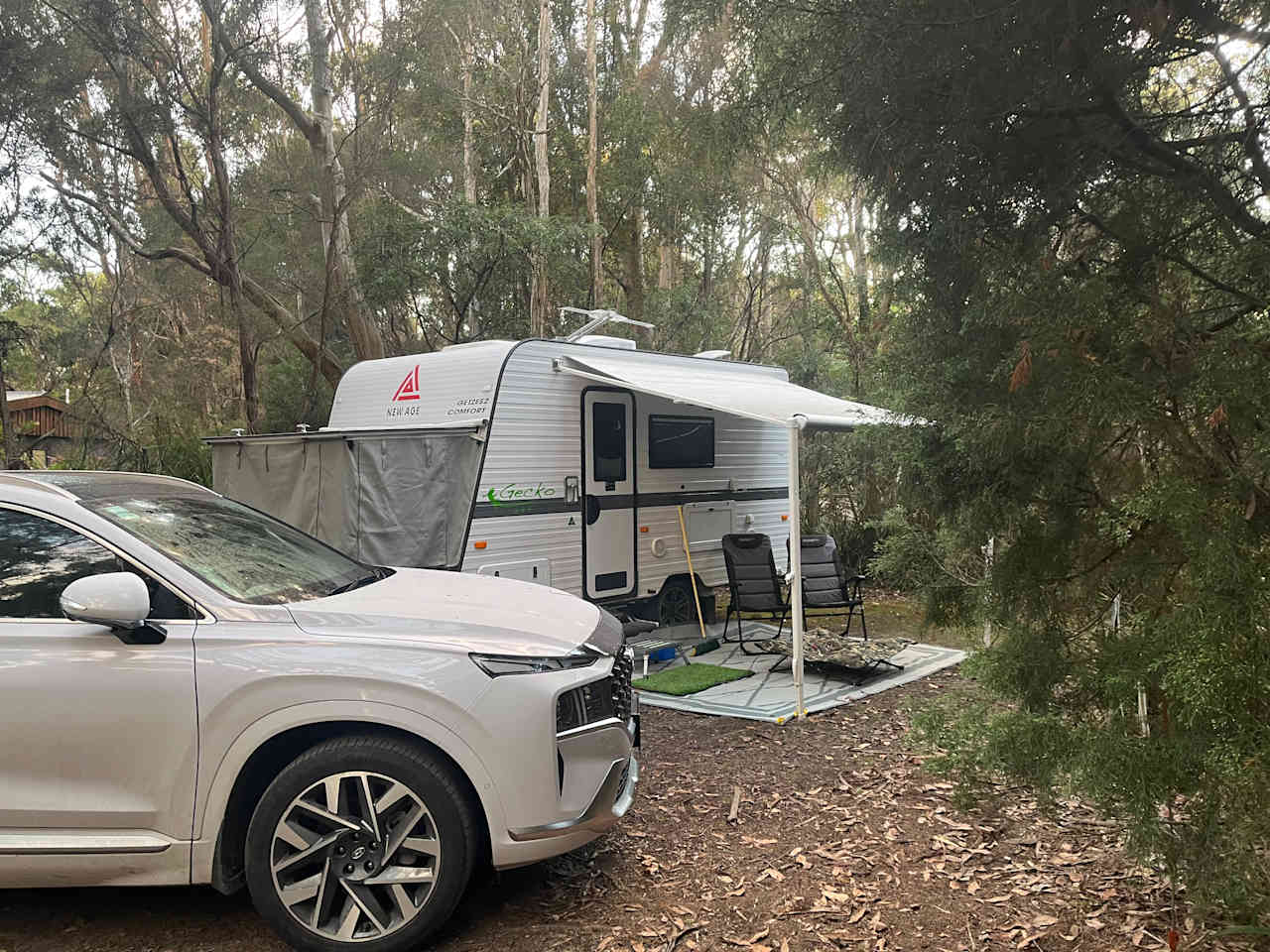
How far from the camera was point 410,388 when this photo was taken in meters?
7.79

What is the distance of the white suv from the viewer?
3.17 metres

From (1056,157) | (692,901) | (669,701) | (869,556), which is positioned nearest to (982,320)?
(1056,157)

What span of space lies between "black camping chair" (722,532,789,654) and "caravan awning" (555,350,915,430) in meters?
1.32

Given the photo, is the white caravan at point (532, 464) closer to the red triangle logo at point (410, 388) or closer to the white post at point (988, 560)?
the red triangle logo at point (410, 388)

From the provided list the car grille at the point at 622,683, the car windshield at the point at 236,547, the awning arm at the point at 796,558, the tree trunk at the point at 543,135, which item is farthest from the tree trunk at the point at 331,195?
the car grille at the point at 622,683

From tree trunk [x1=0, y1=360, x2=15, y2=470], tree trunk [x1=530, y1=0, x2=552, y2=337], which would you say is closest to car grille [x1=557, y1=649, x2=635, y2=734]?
tree trunk [x1=530, y1=0, x2=552, y2=337]

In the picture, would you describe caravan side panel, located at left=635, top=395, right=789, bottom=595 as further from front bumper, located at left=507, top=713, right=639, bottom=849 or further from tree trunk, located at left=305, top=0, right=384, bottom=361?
tree trunk, located at left=305, top=0, right=384, bottom=361

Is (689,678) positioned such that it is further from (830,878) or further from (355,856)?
(355,856)

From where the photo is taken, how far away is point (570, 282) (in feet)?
51.8

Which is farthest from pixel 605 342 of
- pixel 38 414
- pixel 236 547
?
pixel 38 414

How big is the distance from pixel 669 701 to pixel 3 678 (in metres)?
4.33

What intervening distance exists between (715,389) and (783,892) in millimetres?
4739

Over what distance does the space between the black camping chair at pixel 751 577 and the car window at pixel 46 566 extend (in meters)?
5.20

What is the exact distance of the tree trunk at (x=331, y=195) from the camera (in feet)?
46.5
